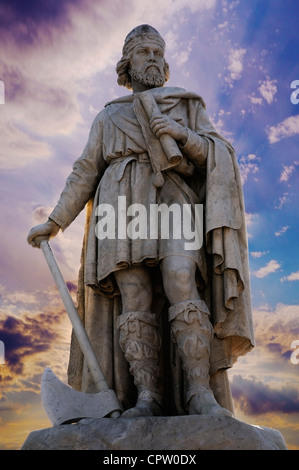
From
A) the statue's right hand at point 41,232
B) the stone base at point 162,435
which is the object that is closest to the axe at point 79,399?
the stone base at point 162,435

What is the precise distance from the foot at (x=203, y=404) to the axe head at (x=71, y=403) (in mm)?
705

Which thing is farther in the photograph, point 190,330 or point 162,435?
point 190,330

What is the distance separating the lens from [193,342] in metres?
6.23

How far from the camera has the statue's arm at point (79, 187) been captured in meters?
7.44

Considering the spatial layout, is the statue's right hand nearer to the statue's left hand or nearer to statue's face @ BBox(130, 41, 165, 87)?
the statue's left hand

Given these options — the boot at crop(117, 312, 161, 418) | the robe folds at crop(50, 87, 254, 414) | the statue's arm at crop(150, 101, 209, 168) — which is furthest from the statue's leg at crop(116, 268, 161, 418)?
the statue's arm at crop(150, 101, 209, 168)

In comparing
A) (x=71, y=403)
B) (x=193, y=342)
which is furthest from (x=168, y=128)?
(x=71, y=403)

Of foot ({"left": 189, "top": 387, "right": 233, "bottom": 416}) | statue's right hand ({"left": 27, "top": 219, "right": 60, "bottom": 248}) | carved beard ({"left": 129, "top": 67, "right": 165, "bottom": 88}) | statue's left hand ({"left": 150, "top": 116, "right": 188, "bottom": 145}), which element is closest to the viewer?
foot ({"left": 189, "top": 387, "right": 233, "bottom": 416})

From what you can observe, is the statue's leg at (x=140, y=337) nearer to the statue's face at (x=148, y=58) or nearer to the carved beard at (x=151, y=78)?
the carved beard at (x=151, y=78)

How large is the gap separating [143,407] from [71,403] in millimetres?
671

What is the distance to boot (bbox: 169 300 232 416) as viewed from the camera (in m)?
6.20

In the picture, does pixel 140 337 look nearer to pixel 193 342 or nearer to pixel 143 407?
pixel 193 342

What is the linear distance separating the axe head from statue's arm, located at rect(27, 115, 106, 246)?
→ 1.77m
